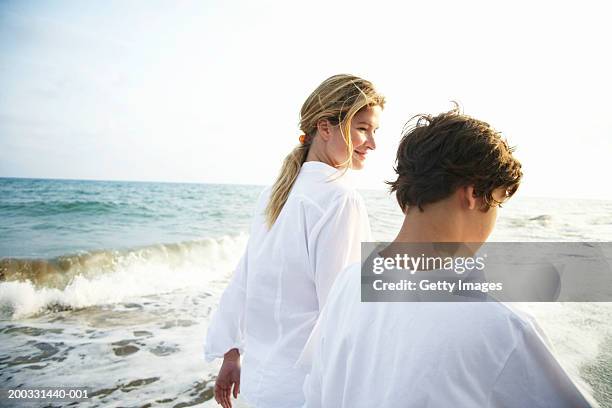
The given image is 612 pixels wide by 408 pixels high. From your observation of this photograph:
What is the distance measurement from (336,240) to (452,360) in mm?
761

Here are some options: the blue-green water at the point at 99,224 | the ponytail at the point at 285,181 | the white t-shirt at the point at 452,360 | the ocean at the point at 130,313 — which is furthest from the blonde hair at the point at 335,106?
the blue-green water at the point at 99,224

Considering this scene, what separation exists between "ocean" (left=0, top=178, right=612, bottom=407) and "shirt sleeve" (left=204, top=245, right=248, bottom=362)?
1.02 metres

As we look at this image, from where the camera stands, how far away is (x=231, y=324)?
2098 mm

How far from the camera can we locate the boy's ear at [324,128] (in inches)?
72.9

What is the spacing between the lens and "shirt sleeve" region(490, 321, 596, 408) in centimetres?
83

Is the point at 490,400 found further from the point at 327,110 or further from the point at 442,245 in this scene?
the point at 327,110

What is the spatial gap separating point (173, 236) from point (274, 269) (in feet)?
49.9

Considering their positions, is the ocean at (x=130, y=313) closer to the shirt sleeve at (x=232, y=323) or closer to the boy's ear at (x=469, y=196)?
the boy's ear at (x=469, y=196)

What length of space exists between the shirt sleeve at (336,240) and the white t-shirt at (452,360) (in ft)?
1.73

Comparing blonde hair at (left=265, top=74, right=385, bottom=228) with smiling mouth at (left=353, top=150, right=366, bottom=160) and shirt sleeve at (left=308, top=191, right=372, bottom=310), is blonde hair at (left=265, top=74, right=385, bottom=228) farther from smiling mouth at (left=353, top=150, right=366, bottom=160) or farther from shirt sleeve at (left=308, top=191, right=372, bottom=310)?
shirt sleeve at (left=308, top=191, right=372, bottom=310)

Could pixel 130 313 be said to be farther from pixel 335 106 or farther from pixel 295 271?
pixel 335 106

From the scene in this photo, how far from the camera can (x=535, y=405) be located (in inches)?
33.3

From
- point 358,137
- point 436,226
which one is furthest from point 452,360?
→ point 358,137

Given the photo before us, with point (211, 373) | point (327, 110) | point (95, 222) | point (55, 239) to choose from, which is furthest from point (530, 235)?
point (95, 222)
